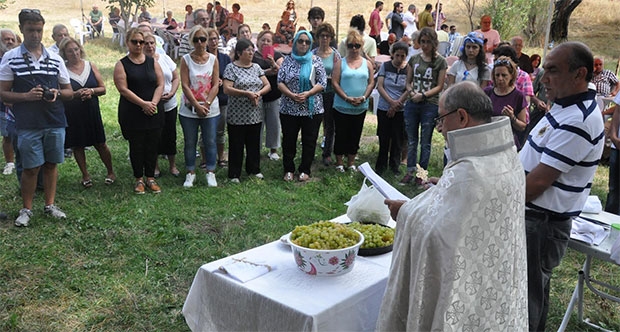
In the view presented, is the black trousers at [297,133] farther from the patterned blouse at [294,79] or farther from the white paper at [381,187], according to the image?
the white paper at [381,187]

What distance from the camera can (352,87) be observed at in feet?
21.2

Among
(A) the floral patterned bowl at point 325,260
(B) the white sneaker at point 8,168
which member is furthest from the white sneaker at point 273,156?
(A) the floral patterned bowl at point 325,260

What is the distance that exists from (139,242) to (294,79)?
2.56m

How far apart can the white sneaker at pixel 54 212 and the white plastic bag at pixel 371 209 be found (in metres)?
3.30

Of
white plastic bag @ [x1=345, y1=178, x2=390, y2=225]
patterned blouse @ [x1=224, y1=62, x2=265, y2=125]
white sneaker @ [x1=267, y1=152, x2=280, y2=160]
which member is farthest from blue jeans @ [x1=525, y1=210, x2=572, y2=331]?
white sneaker @ [x1=267, y1=152, x2=280, y2=160]

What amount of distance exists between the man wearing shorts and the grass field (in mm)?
677

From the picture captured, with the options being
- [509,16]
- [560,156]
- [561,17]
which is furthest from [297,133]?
[561,17]

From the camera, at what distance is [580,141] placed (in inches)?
109

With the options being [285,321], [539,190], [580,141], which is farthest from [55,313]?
[580,141]

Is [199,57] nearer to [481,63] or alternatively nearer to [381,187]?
[481,63]

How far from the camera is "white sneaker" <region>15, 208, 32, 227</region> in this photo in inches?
195

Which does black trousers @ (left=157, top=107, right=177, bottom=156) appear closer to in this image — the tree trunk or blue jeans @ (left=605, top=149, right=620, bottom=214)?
blue jeans @ (left=605, top=149, right=620, bottom=214)

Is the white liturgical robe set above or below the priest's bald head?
below

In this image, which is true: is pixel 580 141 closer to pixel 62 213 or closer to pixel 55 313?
pixel 55 313
